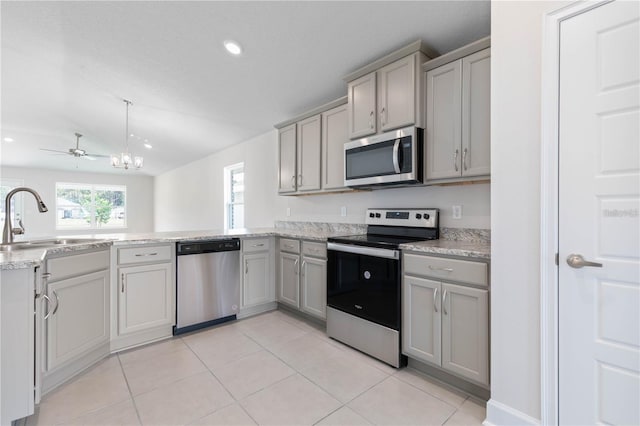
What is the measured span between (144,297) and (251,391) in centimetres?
131

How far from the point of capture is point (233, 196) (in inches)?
222

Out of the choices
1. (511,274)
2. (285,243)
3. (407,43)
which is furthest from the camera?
(285,243)

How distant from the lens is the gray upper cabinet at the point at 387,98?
219cm

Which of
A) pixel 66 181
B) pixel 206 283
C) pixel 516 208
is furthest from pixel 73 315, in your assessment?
pixel 66 181

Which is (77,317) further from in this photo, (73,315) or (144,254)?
(144,254)

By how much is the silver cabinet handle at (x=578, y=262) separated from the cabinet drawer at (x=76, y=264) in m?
2.84

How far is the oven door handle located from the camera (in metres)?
2.03

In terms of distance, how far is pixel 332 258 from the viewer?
252 centimetres

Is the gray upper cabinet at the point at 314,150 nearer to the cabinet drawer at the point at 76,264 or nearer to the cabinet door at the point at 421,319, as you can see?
the cabinet door at the point at 421,319

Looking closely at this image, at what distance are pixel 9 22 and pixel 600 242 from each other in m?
4.31

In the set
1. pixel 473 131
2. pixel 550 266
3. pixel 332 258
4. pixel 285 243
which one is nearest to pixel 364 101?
pixel 473 131

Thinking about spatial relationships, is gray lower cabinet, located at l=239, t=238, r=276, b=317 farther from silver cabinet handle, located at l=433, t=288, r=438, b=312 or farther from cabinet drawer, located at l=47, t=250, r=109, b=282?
silver cabinet handle, located at l=433, t=288, r=438, b=312

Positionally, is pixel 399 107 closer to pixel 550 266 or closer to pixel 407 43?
pixel 407 43

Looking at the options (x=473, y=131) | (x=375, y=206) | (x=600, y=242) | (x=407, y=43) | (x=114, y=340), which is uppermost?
(x=407, y=43)
